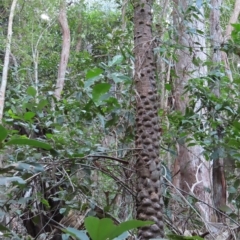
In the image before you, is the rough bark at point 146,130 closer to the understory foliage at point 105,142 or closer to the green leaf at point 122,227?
the understory foliage at point 105,142

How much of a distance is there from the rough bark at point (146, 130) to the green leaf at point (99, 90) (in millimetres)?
158

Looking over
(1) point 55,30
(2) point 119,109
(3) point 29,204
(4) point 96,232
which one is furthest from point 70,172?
(1) point 55,30

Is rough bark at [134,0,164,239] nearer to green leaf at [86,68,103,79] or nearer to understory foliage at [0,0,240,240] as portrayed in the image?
understory foliage at [0,0,240,240]

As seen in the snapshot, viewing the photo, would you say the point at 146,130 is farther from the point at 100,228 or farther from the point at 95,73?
the point at 100,228

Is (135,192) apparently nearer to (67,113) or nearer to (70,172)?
(70,172)

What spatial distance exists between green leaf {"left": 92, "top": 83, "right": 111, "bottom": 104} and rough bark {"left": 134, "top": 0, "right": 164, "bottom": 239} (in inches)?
6.2

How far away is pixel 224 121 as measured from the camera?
1801 mm

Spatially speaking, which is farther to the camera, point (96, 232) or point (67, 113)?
point (67, 113)

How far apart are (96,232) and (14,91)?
78.6 inches

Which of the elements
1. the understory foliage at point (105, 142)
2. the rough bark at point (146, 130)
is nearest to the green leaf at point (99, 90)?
the understory foliage at point (105, 142)

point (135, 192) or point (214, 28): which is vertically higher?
point (214, 28)

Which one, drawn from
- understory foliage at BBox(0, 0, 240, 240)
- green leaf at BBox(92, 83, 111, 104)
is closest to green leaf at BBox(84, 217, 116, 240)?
understory foliage at BBox(0, 0, 240, 240)

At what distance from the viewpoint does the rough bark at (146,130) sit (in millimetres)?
1401

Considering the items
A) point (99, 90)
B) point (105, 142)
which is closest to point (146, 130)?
point (99, 90)
